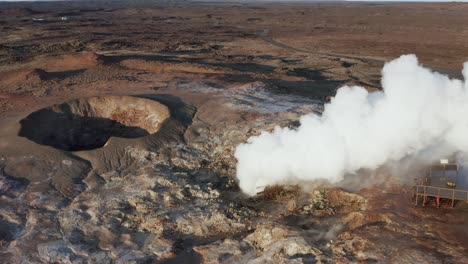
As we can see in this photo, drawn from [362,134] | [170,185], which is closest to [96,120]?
[170,185]

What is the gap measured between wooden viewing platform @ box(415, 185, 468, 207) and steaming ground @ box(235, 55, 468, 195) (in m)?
2.53

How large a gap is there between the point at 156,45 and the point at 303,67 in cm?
2082

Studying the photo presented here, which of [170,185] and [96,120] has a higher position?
[96,120]

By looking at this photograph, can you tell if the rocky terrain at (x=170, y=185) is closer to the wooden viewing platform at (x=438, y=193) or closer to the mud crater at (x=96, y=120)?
the mud crater at (x=96, y=120)

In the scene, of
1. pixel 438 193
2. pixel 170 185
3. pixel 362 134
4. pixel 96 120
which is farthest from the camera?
pixel 96 120

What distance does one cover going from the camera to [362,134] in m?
16.7

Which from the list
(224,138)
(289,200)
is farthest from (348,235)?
Result: (224,138)

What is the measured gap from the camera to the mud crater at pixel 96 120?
75.2ft

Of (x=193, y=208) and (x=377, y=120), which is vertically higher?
(x=377, y=120)

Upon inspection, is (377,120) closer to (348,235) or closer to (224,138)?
(348,235)

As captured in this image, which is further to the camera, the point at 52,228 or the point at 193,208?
the point at 193,208

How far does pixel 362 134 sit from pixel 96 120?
15240 mm

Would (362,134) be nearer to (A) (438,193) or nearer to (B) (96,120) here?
(A) (438,193)

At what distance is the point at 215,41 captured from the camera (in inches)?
2279
